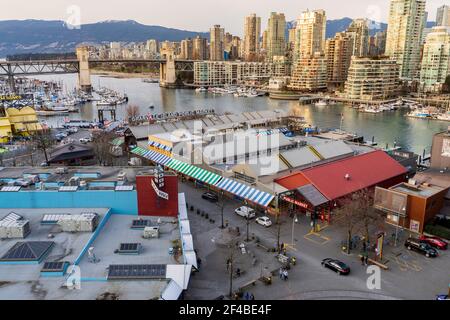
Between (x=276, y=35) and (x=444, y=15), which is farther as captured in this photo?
(x=444, y=15)

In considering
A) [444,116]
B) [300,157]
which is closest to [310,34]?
[444,116]

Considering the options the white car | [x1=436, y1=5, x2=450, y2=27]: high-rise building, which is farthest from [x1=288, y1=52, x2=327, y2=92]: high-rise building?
[x1=436, y1=5, x2=450, y2=27]: high-rise building

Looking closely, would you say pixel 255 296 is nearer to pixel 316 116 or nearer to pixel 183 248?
pixel 183 248

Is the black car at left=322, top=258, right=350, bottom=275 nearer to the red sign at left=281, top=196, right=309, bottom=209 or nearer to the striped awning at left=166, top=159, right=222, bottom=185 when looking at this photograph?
the red sign at left=281, top=196, right=309, bottom=209

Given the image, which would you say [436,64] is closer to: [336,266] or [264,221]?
[264,221]

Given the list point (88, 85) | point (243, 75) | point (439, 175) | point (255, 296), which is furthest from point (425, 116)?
point (88, 85)

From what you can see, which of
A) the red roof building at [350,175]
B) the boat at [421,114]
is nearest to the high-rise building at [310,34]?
the boat at [421,114]

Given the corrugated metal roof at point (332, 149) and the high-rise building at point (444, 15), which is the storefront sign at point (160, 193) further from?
the high-rise building at point (444, 15)
